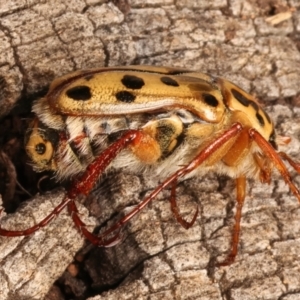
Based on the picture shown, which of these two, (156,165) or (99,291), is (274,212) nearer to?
(156,165)

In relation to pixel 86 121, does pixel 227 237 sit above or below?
below

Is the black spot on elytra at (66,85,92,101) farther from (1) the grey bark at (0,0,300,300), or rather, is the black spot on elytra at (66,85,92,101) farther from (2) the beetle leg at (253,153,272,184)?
(2) the beetle leg at (253,153,272,184)

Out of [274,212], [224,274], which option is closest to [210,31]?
[274,212]

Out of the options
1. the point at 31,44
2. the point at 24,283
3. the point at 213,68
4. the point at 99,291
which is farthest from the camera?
the point at 213,68

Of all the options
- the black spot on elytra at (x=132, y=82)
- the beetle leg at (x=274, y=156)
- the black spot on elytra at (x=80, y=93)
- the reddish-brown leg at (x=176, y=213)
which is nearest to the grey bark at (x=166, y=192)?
the reddish-brown leg at (x=176, y=213)

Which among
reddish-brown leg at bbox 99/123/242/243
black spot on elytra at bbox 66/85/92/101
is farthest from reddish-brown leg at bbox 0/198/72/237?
→ black spot on elytra at bbox 66/85/92/101

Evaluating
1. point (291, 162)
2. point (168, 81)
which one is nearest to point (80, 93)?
point (168, 81)

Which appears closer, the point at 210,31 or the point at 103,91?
the point at 103,91

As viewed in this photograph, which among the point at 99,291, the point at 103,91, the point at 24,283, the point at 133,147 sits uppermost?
the point at 103,91
